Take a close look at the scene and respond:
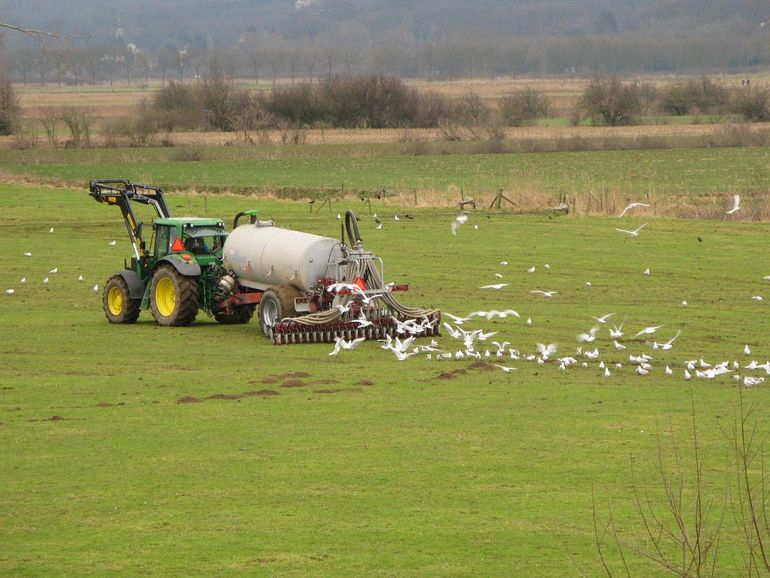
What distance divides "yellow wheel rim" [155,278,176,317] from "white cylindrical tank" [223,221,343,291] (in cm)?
134

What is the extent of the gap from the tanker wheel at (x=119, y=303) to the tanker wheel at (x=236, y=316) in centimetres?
157

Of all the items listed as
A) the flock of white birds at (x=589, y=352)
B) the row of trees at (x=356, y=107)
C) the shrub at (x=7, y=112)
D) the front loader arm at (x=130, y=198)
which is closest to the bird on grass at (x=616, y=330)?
the flock of white birds at (x=589, y=352)

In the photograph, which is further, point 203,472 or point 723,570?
point 203,472

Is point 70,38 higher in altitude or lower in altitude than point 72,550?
higher

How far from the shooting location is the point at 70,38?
15.0 meters

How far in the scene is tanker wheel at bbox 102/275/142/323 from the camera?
90.0ft

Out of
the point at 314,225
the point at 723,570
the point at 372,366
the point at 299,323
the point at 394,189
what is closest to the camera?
the point at 723,570

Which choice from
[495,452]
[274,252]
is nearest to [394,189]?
[274,252]

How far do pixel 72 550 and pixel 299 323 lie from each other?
1260 centimetres

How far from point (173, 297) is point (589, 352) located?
834cm

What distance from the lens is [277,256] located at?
82.8 feet

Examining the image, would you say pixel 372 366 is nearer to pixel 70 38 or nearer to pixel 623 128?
pixel 70 38

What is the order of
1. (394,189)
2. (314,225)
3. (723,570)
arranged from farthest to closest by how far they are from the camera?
(394,189) < (314,225) < (723,570)

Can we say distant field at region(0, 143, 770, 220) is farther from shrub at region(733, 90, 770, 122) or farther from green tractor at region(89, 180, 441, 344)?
shrub at region(733, 90, 770, 122)
